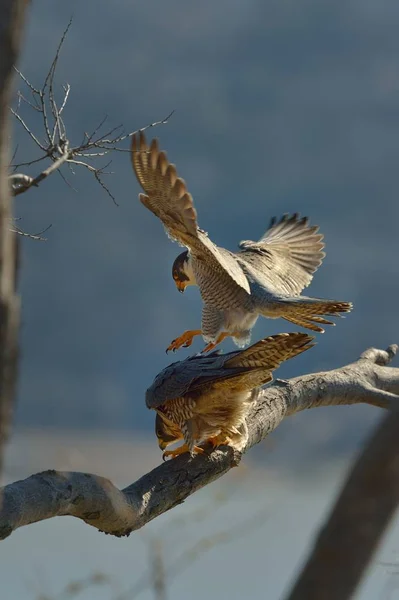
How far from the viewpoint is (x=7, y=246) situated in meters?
1.67

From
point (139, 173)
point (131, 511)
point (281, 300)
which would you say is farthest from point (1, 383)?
point (281, 300)

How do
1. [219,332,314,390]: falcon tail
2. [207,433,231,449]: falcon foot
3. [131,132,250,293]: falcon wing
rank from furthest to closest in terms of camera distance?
[131,132,250,293]: falcon wing, [207,433,231,449]: falcon foot, [219,332,314,390]: falcon tail

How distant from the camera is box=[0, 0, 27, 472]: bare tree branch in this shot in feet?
5.41

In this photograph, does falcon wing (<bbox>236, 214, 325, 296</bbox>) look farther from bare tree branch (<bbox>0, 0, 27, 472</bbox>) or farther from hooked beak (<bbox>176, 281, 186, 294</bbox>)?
bare tree branch (<bbox>0, 0, 27, 472</bbox>)

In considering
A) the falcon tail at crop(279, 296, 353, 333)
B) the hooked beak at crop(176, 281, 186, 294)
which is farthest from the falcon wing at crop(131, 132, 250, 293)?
the hooked beak at crop(176, 281, 186, 294)

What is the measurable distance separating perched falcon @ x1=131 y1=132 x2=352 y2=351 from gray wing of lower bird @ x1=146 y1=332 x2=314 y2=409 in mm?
1267

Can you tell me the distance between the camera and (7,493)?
3.35m

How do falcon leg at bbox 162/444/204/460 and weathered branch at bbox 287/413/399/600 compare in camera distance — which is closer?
weathered branch at bbox 287/413/399/600

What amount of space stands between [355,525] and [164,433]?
3566 mm

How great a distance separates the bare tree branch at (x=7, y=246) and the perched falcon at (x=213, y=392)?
2.60 metres

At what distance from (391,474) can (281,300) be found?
15.3 ft

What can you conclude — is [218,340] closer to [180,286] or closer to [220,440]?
[180,286]

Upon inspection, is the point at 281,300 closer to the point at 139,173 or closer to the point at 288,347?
the point at 139,173

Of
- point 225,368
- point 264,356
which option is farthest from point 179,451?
point 264,356
